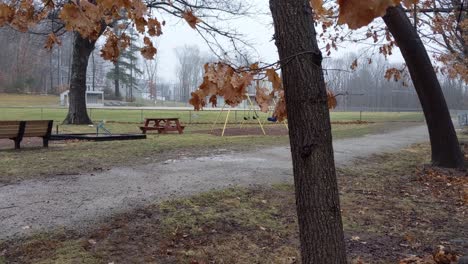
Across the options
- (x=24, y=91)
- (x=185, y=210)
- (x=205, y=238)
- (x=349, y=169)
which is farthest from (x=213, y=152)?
(x=24, y=91)

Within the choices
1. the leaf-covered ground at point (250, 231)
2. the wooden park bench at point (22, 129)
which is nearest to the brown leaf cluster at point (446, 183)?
the leaf-covered ground at point (250, 231)

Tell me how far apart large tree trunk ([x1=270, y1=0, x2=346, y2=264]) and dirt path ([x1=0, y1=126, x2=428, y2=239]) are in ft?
10.7

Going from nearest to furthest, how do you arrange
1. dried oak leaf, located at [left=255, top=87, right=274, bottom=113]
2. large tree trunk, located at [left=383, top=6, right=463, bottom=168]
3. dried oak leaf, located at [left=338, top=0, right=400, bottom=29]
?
dried oak leaf, located at [left=338, top=0, right=400, bottom=29] → dried oak leaf, located at [left=255, top=87, right=274, bottom=113] → large tree trunk, located at [left=383, top=6, right=463, bottom=168]

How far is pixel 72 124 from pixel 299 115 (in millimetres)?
23482

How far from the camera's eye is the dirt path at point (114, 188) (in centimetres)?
542

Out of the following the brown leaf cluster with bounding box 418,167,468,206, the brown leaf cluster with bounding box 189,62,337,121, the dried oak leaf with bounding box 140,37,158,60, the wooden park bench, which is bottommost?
the brown leaf cluster with bounding box 418,167,468,206

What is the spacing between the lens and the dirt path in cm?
542

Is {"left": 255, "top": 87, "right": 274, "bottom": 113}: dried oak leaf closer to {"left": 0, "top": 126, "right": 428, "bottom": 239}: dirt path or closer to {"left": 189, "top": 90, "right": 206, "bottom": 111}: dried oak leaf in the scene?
{"left": 189, "top": 90, "right": 206, "bottom": 111}: dried oak leaf

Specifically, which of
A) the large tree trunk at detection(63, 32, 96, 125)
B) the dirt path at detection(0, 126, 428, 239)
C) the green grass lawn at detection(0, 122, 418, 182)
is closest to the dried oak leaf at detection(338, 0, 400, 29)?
the dirt path at detection(0, 126, 428, 239)

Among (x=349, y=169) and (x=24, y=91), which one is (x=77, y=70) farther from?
(x=24, y=91)

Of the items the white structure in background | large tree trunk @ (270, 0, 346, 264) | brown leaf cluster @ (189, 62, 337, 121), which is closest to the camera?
large tree trunk @ (270, 0, 346, 264)

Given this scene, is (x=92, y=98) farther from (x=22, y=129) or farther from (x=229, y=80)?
(x=229, y=80)

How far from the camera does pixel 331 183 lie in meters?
2.77

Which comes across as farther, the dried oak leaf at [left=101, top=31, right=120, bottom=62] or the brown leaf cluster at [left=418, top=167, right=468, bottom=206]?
the brown leaf cluster at [left=418, top=167, right=468, bottom=206]
